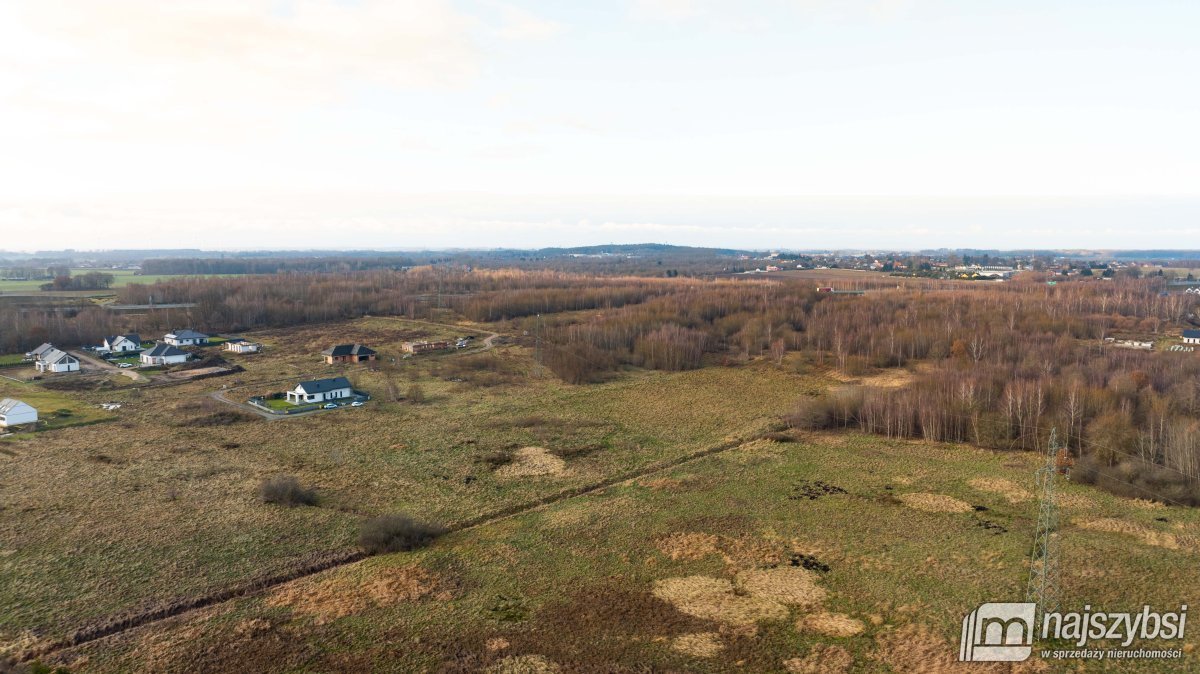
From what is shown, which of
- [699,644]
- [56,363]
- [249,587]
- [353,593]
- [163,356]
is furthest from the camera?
[163,356]

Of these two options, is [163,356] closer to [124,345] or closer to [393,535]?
[124,345]

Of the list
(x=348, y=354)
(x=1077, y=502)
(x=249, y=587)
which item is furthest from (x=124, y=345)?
(x=1077, y=502)

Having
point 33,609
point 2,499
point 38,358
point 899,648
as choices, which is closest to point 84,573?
point 33,609

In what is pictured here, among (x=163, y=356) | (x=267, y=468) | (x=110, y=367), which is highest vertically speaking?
(x=163, y=356)

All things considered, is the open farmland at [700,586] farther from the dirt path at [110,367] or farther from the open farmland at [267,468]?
the dirt path at [110,367]

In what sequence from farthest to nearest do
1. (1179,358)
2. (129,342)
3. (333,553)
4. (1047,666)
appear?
(129,342) → (1179,358) → (333,553) → (1047,666)

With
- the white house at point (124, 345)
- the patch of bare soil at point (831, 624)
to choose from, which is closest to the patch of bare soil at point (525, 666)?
the patch of bare soil at point (831, 624)

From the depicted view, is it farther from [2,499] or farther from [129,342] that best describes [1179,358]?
[129,342]
